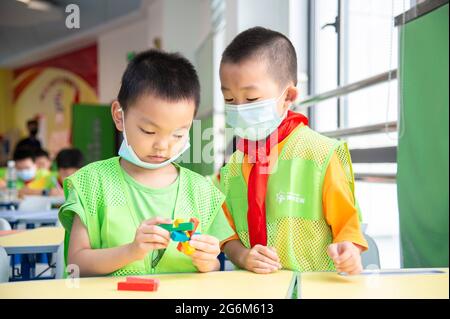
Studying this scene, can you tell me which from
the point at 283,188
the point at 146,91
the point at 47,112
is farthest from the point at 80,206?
the point at 47,112

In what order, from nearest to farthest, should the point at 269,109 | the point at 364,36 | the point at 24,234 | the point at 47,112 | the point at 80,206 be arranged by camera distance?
the point at 80,206
the point at 269,109
the point at 364,36
the point at 24,234
the point at 47,112

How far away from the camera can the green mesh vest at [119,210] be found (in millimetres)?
854

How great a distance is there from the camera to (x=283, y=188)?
926 millimetres

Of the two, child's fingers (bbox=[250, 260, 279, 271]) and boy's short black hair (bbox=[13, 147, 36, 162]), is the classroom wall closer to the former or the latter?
boy's short black hair (bbox=[13, 147, 36, 162])

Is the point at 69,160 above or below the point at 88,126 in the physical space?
below

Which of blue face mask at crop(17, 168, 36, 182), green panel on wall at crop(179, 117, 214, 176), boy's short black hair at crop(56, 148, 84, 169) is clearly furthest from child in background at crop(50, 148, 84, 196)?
green panel on wall at crop(179, 117, 214, 176)

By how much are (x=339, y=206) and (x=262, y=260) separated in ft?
0.49

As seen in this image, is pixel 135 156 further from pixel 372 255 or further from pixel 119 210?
pixel 372 255

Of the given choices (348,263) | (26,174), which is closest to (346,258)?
(348,263)

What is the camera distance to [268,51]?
0.98 meters

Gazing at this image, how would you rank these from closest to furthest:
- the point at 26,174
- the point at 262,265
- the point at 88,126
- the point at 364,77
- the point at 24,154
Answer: the point at 262,265
the point at 364,77
the point at 26,174
the point at 24,154
the point at 88,126

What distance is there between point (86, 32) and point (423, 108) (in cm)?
A: 688

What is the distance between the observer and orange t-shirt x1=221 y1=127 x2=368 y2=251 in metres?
0.86
